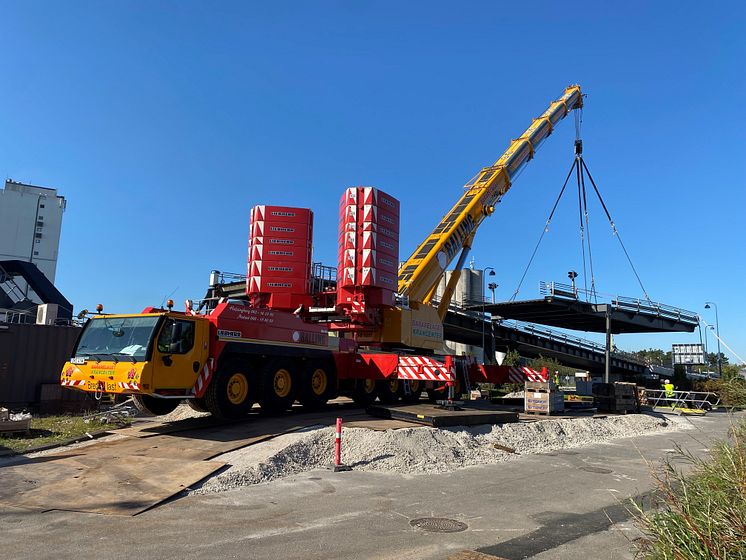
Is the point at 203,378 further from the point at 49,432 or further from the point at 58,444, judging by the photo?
the point at 49,432

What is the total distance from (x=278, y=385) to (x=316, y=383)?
5.15 ft

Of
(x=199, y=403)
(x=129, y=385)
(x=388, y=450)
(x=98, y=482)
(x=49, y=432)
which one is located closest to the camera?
(x=98, y=482)

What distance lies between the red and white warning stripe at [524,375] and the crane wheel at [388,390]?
457cm

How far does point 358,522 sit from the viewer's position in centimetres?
679

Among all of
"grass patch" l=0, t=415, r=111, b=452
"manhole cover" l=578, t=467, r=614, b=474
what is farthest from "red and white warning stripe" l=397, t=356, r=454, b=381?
"grass patch" l=0, t=415, r=111, b=452

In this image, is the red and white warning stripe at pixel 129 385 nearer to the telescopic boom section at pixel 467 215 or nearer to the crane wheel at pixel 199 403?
the crane wheel at pixel 199 403

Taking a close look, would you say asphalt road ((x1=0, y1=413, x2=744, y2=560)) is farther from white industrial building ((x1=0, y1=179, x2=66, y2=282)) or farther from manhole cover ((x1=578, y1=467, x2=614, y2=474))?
white industrial building ((x1=0, y1=179, x2=66, y2=282))

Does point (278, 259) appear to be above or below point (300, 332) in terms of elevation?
above

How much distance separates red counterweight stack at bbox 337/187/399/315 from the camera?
1655 centimetres

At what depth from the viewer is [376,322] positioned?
17469 mm

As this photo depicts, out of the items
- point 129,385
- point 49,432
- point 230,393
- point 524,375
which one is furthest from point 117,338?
point 524,375

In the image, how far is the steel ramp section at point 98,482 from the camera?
24.0 ft

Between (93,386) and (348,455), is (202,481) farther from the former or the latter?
(93,386)

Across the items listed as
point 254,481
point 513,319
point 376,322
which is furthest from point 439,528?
point 513,319
